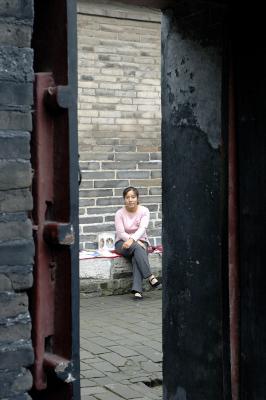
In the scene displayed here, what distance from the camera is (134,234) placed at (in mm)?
9461

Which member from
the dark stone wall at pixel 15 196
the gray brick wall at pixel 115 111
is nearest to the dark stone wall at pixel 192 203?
the dark stone wall at pixel 15 196

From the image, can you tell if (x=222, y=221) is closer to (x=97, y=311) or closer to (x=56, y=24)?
(x=56, y=24)

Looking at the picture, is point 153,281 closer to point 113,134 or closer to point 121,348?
point 113,134

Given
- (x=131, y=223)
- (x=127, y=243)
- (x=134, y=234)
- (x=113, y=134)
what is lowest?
(x=127, y=243)

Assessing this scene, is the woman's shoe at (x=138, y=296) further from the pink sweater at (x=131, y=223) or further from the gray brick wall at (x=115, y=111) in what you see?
the gray brick wall at (x=115, y=111)

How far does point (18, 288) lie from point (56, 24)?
891mm

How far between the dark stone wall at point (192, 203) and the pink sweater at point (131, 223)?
16.6 feet

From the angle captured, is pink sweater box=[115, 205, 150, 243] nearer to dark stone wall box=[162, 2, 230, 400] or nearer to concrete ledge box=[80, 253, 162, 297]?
concrete ledge box=[80, 253, 162, 297]

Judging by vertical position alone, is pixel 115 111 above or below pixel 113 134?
above

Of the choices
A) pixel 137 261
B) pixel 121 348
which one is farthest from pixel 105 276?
pixel 121 348

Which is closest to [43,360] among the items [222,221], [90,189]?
[222,221]

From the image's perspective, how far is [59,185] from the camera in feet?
7.94

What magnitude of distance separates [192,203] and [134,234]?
17.7 ft

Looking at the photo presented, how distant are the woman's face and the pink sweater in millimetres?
132
